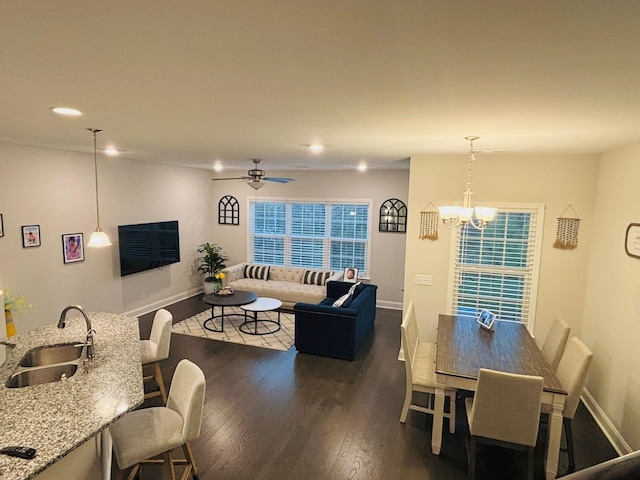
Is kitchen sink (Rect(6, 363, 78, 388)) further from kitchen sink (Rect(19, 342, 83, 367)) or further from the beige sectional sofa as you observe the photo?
the beige sectional sofa

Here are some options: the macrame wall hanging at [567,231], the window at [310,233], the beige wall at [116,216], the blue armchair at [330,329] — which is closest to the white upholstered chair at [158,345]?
the blue armchair at [330,329]

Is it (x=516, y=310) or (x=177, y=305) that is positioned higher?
(x=516, y=310)

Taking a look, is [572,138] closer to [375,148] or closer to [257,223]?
[375,148]

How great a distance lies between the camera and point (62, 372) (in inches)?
102

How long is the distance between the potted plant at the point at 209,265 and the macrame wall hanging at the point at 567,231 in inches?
231

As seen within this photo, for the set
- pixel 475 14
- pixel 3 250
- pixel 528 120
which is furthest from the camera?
pixel 3 250

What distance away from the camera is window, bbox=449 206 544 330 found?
431 cm

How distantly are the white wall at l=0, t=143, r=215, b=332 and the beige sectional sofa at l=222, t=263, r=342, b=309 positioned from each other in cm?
119

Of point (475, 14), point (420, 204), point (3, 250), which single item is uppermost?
point (475, 14)

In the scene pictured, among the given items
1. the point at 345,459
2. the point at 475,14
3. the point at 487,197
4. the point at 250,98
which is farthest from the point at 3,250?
the point at 487,197

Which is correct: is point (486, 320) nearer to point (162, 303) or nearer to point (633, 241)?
point (633, 241)

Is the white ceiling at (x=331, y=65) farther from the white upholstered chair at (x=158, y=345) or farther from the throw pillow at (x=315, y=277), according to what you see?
the throw pillow at (x=315, y=277)

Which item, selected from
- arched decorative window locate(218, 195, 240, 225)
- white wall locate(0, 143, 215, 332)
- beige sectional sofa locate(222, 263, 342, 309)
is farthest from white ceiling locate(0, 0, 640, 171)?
arched decorative window locate(218, 195, 240, 225)

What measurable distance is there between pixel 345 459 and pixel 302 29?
3065 millimetres
